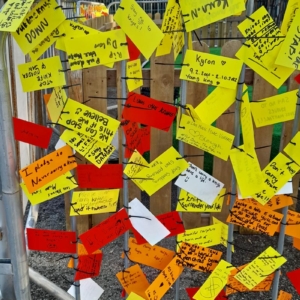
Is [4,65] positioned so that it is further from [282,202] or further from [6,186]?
[282,202]

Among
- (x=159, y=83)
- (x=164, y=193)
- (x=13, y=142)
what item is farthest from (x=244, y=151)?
(x=164, y=193)

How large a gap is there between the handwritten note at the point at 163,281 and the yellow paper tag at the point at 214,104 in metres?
0.59

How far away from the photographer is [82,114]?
52.4 inches

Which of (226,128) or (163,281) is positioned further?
(226,128)

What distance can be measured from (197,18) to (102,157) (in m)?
0.54

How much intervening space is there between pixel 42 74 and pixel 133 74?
0.99ft

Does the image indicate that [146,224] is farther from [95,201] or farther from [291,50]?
[291,50]

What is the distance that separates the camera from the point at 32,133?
1374mm

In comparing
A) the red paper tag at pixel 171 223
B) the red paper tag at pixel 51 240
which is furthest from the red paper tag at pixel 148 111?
the red paper tag at pixel 51 240

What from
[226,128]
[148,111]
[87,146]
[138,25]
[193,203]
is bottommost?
[226,128]

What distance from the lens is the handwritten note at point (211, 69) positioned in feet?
4.25

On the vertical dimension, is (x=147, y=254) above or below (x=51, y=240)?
below

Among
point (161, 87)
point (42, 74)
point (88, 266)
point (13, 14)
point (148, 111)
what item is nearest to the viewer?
point (13, 14)

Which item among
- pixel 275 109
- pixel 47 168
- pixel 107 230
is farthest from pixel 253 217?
pixel 47 168
